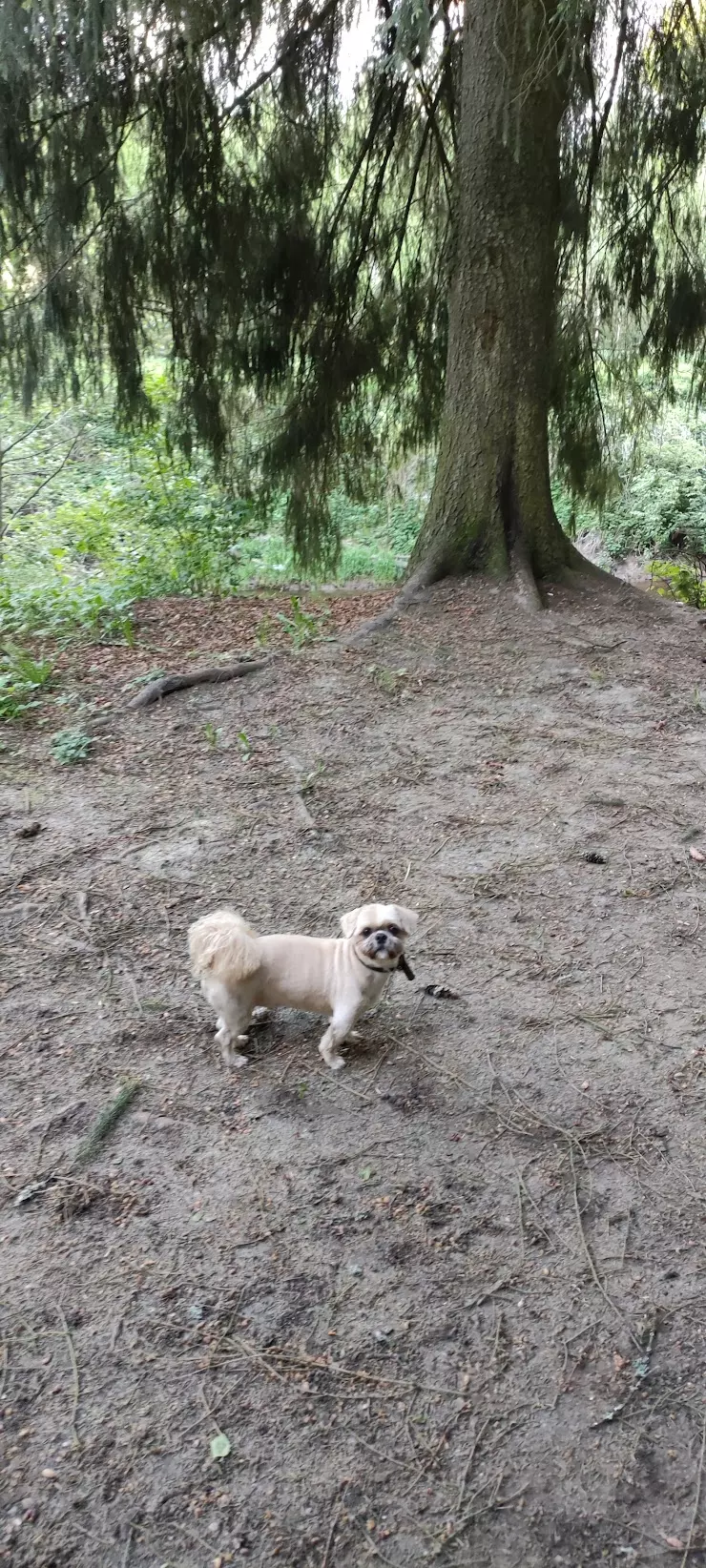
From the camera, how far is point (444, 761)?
486 cm

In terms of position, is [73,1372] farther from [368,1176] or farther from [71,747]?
[71,747]

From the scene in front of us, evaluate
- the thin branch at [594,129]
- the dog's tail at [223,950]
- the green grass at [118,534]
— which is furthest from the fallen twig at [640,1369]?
the thin branch at [594,129]

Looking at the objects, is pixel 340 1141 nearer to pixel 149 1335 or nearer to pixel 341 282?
pixel 149 1335

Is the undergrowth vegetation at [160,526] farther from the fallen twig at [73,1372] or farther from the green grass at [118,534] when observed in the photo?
the fallen twig at [73,1372]

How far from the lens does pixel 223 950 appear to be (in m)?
2.82

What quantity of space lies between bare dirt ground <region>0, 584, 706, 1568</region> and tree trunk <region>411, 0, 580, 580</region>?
225cm

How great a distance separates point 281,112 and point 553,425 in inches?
119

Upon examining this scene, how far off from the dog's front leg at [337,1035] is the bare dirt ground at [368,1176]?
0.05 meters

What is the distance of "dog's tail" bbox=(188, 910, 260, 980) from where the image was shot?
2.82 metres

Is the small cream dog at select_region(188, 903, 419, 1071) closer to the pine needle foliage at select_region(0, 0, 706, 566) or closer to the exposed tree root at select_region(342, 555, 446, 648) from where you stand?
the exposed tree root at select_region(342, 555, 446, 648)

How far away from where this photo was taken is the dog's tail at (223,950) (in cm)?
282

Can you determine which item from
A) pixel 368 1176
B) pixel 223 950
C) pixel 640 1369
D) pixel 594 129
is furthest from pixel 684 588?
pixel 640 1369

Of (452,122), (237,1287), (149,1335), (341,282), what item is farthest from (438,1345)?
(452,122)

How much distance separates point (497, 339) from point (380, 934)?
5.10 metres
